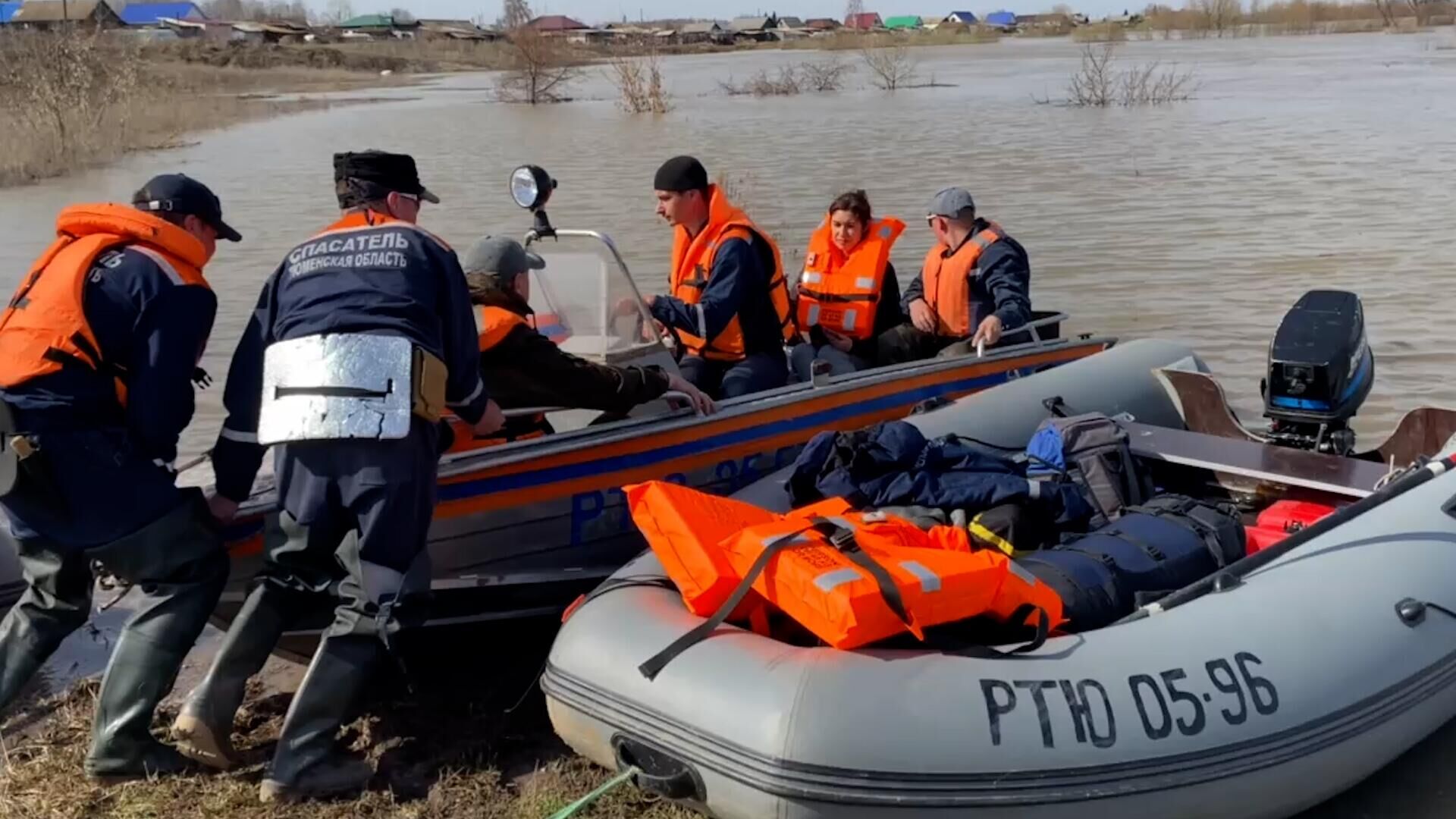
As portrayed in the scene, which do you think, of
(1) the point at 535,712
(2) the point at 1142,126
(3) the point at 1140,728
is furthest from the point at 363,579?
(2) the point at 1142,126

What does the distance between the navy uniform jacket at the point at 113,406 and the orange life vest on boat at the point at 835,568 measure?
1.08 metres

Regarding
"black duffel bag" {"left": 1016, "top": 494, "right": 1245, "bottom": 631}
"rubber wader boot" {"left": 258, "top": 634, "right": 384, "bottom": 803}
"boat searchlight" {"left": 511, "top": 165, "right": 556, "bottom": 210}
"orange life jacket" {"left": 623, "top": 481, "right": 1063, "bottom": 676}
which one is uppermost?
"boat searchlight" {"left": 511, "top": 165, "right": 556, "bottom": 210}

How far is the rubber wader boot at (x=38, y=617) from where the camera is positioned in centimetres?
327

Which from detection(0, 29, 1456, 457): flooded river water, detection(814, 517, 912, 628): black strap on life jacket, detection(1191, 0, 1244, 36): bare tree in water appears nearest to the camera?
detection(814, 517, 912, 628): black strap on life jacket

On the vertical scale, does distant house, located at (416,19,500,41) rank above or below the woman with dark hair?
above

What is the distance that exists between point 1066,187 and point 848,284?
27.9 ft

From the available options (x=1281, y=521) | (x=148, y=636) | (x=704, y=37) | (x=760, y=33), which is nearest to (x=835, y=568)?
(x=148, y=636)

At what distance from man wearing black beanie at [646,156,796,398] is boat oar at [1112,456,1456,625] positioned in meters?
1.95

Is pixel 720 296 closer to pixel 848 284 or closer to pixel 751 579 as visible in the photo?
pixel 848 284

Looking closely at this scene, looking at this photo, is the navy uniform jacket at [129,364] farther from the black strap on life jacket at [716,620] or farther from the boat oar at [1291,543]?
the boat oar at [1291,543]

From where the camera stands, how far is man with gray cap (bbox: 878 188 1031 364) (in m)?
5.50

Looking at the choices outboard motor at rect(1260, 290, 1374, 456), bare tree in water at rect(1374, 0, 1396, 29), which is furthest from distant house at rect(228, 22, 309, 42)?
outboard motor at rect(1260, 290, 1374, 456)

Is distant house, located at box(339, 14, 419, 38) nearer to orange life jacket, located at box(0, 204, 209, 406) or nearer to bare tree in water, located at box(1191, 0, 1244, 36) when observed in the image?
bare tree in water, located at box(1191, 0, 1244, 36)

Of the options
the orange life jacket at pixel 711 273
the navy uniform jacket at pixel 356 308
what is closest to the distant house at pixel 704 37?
the orange life jacket at pixel 711 273
